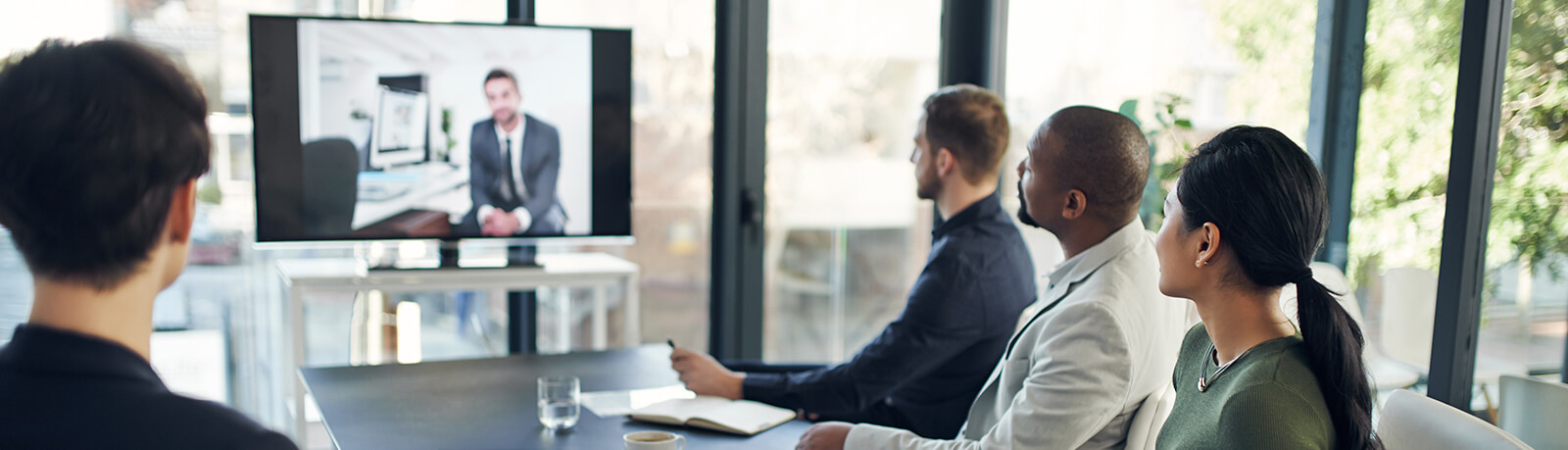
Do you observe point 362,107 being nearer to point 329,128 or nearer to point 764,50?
point 329,128

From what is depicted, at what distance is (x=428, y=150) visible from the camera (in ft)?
10.6

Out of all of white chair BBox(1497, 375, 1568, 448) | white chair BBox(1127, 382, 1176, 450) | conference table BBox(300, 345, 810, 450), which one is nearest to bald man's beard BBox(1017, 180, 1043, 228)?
white chair BBox(1127, 382, 1176, 450)

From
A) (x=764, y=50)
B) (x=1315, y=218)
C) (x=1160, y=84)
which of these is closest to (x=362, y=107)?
(x=764, y=50)

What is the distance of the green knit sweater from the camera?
1173 mm

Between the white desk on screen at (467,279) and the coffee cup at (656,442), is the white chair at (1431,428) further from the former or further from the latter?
the white desk on screen at (467,279)

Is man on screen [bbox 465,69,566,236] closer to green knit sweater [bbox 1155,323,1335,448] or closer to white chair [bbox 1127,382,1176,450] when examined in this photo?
white chair [bbox 1127,382,1176,450]

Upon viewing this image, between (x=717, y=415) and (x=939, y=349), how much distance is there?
1.59 feet

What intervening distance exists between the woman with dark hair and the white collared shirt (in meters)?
2.32

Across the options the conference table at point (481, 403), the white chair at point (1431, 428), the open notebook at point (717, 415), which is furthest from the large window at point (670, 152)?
the white chair at point (1431, 428)

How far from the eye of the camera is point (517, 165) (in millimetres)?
3324

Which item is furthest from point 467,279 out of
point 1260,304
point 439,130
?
point 1260,304

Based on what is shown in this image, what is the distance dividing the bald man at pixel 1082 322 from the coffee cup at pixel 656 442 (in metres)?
0.24

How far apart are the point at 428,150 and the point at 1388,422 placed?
2.63 metres

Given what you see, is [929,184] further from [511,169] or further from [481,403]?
[511,169]
